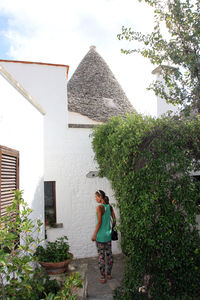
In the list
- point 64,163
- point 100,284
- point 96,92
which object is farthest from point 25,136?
point 96,92

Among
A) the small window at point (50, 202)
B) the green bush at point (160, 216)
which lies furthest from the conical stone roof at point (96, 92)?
the green bush at point (160, 216)

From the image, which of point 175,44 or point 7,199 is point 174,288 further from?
point 175,44

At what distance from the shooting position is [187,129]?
4285 millimetres

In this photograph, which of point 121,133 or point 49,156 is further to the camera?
point 49,156

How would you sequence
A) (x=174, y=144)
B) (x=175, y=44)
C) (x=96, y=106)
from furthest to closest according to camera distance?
(x=96, y=106)
(x=175, y=44)
(x=174, y=144)

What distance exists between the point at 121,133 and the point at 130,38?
3663mm

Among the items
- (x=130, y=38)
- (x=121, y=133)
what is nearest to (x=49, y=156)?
(x=121, y=133)

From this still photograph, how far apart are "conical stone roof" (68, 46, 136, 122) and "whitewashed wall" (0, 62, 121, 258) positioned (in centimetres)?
202

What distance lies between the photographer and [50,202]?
23.8 feet

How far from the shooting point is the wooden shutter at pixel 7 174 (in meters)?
3.38

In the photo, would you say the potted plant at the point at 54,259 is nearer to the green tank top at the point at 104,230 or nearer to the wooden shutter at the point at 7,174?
the green tank top at the point at 104,230

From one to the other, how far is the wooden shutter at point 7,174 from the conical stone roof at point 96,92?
6089 millimetres

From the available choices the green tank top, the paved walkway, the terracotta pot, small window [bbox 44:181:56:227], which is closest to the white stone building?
small window [bbox 44:181:56:227]

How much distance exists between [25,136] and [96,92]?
7225 millimetres
